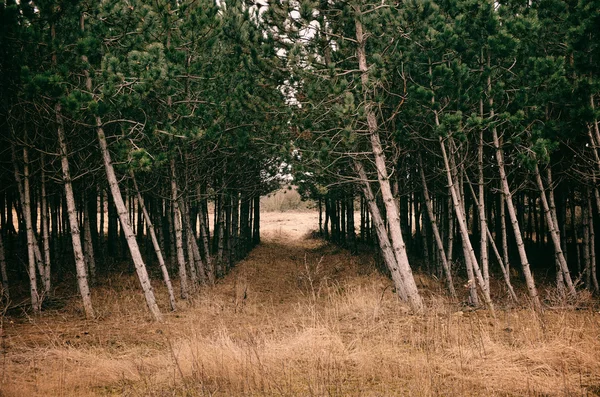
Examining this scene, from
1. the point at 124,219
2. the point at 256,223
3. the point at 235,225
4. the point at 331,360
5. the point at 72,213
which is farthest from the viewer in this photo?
the point at 256,223

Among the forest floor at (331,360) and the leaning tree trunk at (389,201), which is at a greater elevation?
the leaning tree trunk at (389,201)

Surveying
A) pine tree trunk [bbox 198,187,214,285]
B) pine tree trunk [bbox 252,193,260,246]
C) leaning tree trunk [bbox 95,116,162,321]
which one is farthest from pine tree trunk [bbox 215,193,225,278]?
pine tree trunk [bbox 252,193,260,246]

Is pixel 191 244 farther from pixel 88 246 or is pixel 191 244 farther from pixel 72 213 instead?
pixel 72 213

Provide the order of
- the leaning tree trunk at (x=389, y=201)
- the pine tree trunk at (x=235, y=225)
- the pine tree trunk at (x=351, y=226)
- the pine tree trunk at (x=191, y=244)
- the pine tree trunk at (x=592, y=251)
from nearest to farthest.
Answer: the leaning tree trunk at (x=389, y=201) → the pine tree trunk at (x=592, y=251) → the pine tree trunk at (x=191, y=244) → the pine tree trunk at (x=235, y=225) → the pine tree trunk at (x=351, y=226)

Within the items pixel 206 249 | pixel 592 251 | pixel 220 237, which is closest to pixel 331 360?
pixel 206 249

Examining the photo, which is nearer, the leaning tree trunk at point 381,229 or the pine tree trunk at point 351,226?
the leaning tree trunk at point 381,229

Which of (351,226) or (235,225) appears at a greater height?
(235,225)

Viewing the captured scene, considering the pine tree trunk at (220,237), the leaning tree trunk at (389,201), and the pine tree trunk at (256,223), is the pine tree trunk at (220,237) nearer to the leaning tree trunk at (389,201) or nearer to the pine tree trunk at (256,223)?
the pine tree trunk at (256,223)

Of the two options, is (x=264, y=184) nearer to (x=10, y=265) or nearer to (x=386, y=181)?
(x=386, y=181)

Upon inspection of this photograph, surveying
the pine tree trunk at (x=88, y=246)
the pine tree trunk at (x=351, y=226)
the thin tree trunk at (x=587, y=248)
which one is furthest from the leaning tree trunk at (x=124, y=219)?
the pine tree trunk at (x=351, y=226)

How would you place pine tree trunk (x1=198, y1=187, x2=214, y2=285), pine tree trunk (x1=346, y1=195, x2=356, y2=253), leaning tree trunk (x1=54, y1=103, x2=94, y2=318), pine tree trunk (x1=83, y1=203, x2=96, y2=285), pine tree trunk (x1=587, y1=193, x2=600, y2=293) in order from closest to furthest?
leaning tree trunk (x1=54, y1=103, x2=94, y2=318) → pine tree trunk (x1=587, y1=193, x2=600, y2=293) → pine tree trunk (x1=83, y1=203, x2=96, y2=285) → pine tree trunk (x1=198, y1=187, x2=214, y2=285) → pine tree trunk (x1=346, y1=195, x2=356, y2=253)

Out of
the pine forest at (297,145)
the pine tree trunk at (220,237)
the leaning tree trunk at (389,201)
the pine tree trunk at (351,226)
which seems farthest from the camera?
the pine tree trunk at (351,226)

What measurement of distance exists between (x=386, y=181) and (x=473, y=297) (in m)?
5.68

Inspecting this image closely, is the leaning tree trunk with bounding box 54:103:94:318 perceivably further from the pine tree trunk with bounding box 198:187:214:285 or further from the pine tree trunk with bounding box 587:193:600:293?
the pine tree trunk with bounding box 587:193:600:293
